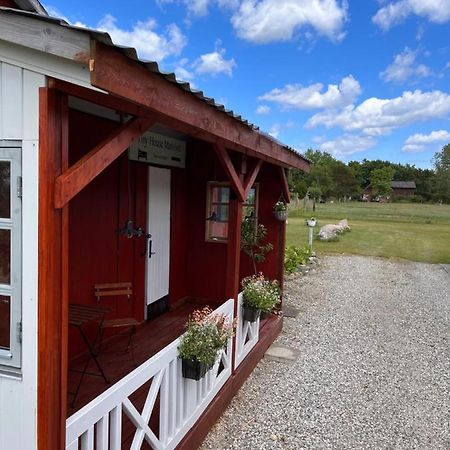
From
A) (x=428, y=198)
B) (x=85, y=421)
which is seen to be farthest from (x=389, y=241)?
(x=428, y=198)

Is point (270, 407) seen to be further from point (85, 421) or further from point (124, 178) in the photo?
point (124, 178)

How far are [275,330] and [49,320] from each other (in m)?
4.29

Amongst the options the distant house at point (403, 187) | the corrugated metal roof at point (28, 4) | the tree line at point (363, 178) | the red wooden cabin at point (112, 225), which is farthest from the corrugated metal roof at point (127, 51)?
the distant house at point (403, 187)

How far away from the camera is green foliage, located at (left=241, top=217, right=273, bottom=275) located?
637cm

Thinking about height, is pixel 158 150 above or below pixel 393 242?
above

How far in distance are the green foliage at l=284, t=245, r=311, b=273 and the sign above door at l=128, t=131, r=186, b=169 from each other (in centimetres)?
502

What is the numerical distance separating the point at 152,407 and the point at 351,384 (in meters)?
2.71

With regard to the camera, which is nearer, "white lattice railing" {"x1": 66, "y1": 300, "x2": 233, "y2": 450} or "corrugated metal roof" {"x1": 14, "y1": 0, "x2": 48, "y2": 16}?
"white lattice railing" {"x1": 66, "y1": 300, "x2": 233, "y2": 450}

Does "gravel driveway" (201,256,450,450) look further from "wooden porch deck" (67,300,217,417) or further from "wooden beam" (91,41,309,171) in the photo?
"wooden beam" (91,41,309,171)

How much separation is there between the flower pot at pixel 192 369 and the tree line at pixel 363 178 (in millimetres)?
28599

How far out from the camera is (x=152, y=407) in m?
2.56

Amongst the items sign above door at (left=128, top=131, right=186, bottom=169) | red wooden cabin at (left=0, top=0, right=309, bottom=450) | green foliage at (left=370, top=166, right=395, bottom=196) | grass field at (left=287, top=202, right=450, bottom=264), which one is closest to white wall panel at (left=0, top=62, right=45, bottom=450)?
red wooden cabin at (left=0, top=0, right=309, bottom=450)

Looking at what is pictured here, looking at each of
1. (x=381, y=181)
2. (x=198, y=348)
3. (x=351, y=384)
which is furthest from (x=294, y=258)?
(x=381, y=181)

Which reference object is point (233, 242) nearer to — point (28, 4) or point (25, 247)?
point (25, 247)
